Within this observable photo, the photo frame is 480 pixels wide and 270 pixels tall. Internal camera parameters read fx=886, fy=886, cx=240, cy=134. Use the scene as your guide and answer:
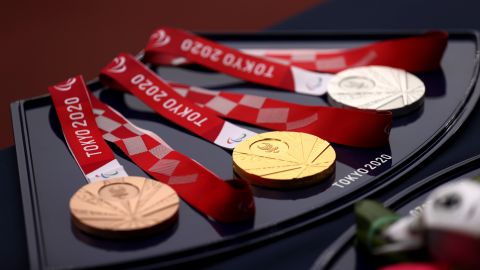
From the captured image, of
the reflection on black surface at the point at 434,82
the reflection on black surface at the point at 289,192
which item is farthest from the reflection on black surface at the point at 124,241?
the reflection on black surface at the point at 434,82

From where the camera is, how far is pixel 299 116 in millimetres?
1415

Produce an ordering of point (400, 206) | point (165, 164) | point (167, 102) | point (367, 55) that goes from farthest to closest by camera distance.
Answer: point (367, 55), point (167, 102), point (165, 164), point (400, 206)

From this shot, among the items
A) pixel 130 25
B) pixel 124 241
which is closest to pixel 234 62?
pixel 124 241

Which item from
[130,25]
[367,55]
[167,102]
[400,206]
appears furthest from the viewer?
[130,25]

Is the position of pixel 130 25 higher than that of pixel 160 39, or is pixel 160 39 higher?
pixel 160 39

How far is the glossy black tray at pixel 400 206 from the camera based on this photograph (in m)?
1.05

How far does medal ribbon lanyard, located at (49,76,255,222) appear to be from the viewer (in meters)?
1.13

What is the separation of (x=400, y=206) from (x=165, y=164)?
13.5 inches

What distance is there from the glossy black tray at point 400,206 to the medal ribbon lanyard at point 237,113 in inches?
4.8

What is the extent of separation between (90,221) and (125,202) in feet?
0.19

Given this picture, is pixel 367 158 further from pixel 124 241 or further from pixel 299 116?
pixel 124 241

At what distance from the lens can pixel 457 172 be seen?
1.25m

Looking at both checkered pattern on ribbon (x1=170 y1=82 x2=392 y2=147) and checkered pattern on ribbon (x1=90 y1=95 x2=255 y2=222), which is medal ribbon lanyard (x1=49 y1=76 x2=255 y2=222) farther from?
checkered pattern on ribbon (x1=170 y1=82 x2=392 y2=147)

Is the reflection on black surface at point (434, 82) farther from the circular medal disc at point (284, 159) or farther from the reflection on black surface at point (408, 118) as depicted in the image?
the circular medal disc at point (284, 159)
